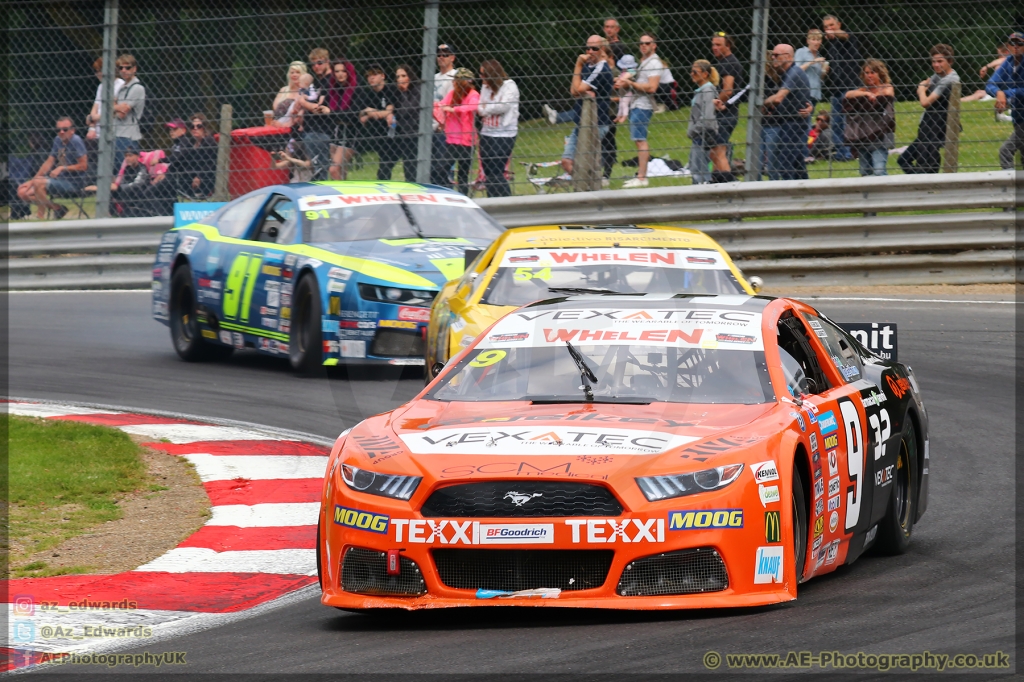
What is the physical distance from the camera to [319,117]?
598 inches

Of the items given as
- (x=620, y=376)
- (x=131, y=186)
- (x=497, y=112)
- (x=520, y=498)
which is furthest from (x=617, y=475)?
(x=131, y=186)

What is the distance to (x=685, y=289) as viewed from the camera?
9742mm

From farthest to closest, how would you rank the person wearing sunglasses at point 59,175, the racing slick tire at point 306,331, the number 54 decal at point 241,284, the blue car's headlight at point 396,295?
1. the person wearing sunglasses at point 59,175
2. the number 54 decal at point 241,284
3. the racing slick tire at point 306,331
4. the blue car's headlight at point 396,295

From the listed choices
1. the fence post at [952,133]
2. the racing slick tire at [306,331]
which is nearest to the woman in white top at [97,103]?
the racing slick tire at [306,331]

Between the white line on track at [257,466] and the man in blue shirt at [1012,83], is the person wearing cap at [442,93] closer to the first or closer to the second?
the man in blue shirt at [1012,83]

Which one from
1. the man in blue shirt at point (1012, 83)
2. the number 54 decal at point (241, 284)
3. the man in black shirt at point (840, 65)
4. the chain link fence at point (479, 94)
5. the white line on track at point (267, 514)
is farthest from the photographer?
the chain link fence at point (479, 94)

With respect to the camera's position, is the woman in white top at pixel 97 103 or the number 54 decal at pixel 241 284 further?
the woman in white top at pixel 97 103

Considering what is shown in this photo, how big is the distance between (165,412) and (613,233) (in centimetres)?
327

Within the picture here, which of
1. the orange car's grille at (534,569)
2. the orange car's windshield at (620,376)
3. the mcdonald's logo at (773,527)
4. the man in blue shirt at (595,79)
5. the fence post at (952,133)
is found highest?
the man in blue shirt at (595,79)

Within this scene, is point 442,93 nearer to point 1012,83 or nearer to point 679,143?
point 679,143

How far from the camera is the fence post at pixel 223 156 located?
15766mm

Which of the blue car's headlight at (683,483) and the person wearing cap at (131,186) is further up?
the person wearing cap at (131,186)

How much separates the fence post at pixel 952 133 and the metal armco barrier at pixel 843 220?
109 millimetres

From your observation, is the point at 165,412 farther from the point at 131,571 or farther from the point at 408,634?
the point at 408,634
